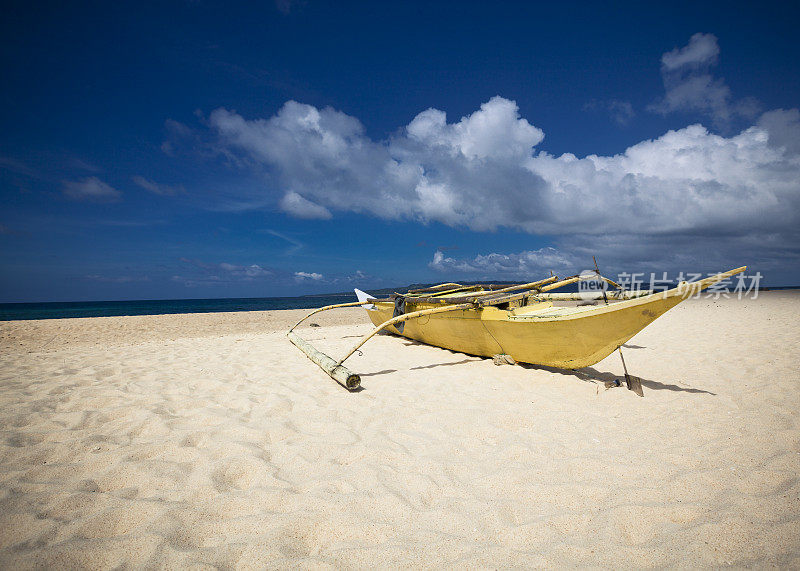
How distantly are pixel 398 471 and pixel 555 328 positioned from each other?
2.79 metres

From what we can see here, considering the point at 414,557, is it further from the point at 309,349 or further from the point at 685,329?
the point at 685,329

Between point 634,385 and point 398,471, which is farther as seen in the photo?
point 634,385

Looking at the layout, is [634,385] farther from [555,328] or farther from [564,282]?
[564,282]

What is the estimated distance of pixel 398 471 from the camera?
234 centimetres

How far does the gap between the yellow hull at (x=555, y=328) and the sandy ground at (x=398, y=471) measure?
418mm

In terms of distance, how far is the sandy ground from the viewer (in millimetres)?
1673

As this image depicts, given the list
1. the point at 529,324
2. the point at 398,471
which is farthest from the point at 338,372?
the point at 529,324

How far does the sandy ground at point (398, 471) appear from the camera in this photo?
1.67 metres

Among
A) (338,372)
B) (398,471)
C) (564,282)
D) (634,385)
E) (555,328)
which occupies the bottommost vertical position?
(398,471)

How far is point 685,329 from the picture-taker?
8844 mm

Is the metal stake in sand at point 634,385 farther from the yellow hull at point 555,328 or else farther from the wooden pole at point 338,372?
the wooden pole at point 338,372

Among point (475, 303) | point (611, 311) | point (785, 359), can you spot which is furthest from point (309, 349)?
point (785, 359)

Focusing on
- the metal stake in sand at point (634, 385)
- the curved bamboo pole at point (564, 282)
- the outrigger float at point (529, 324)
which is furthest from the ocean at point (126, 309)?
the metal stake in sand at point (634, 385)

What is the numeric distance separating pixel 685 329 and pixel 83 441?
12.5m
